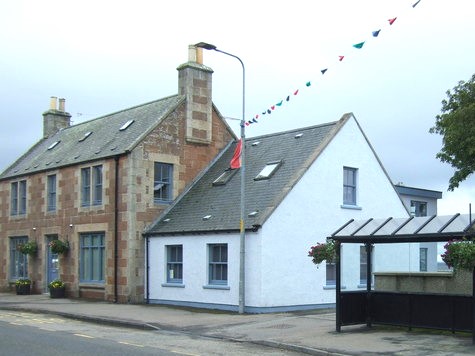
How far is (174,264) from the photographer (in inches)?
978

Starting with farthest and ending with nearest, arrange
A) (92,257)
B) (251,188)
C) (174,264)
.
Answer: (92,257)
(174,264)
(251,188)

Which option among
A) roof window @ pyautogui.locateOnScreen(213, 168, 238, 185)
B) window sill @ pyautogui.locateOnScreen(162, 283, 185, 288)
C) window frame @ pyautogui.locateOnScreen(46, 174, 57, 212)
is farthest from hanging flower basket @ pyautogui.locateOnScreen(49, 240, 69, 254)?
roof window @ pyautogui.locateOnScreen(213, 168, 238, 185)

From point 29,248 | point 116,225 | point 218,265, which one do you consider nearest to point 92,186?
point 116,225

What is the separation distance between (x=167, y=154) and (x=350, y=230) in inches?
493

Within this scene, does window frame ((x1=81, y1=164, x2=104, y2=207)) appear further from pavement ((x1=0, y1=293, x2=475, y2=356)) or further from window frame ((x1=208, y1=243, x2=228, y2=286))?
window frame ((x1=208, y1=243, x2=228, y2=286))

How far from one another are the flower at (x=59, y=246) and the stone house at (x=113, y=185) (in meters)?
0.27

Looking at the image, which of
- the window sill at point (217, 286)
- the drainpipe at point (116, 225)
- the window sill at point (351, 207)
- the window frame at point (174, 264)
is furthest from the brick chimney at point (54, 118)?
the window sill at point (351, 207)

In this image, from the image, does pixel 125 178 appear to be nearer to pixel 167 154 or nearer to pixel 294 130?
pixel 167 154

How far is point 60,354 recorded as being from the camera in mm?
12539

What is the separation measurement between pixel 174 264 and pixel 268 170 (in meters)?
5.09

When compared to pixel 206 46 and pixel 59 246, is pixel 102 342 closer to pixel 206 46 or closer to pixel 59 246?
pixel 206 46

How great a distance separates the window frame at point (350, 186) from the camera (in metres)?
25.3

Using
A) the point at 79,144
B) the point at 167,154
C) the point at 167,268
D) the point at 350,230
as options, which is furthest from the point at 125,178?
the point at 350,230

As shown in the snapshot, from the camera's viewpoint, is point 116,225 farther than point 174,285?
Yes
